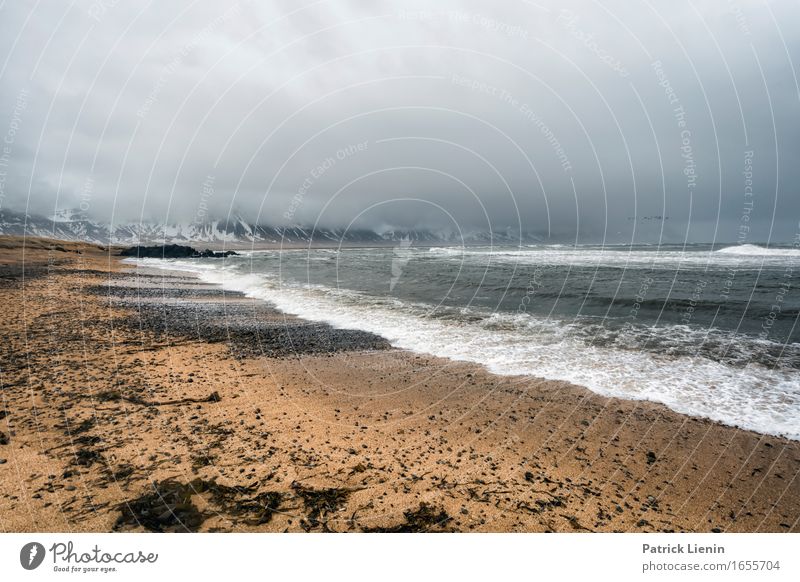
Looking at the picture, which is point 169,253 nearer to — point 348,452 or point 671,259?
point 348,452

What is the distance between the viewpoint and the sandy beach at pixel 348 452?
489 centimetres

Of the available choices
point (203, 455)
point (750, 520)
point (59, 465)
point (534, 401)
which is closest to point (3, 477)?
point (59, 465)

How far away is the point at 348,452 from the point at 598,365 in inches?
362

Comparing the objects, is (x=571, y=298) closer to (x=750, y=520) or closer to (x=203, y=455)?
(x=750, y=520)

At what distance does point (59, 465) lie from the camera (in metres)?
5.56

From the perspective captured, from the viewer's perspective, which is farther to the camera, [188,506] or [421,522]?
[188,506]

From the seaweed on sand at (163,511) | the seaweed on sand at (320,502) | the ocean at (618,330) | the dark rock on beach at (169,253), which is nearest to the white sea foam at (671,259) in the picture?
the ocean at (618,330)

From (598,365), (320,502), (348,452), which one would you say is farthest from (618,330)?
(320,502)

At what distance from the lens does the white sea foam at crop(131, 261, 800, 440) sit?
8.87 meters

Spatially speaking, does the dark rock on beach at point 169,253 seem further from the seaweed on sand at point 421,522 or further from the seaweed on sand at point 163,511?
the seaweed on sand at point 421,522

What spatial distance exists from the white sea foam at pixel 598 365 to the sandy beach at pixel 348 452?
2.54 ft

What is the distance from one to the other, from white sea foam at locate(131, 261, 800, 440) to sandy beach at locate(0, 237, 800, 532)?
774mm

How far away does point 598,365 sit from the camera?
11.8 metres

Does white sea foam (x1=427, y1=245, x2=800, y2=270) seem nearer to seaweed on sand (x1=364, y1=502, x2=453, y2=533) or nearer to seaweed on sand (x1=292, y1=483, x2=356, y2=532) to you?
seaweed on sand (x1=364, y1=502, x2=453, y2=533)
